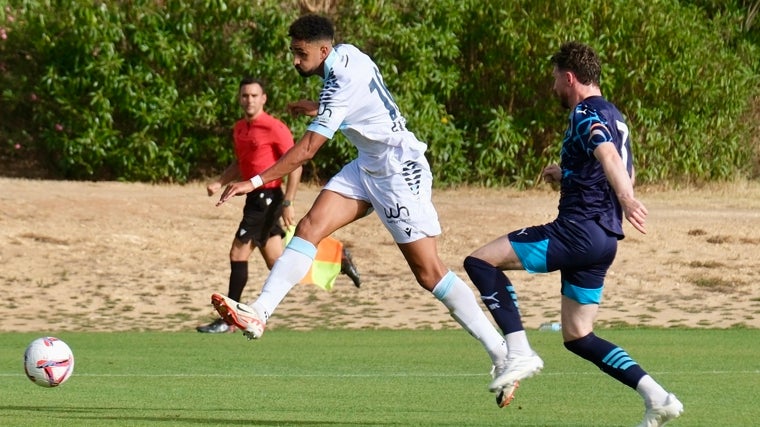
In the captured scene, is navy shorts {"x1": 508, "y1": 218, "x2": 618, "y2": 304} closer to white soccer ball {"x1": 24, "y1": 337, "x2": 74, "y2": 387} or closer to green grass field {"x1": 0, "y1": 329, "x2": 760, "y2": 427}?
green grass field {"x1": 0, "y1": 329, "x2": 760, "y2": 427}

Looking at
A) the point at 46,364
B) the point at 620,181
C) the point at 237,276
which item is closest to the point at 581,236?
the point at 620,181

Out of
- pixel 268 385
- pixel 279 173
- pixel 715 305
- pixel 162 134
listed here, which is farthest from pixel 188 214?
pixel 279 173

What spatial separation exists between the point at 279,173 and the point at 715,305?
10.0 m

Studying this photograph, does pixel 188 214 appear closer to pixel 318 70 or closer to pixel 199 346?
pixel 199 346

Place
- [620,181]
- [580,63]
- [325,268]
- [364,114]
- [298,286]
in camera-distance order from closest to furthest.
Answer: [620,181] < [580,63] < [364,114] < [325,268] < [298,286]

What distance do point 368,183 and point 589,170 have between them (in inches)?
60.5

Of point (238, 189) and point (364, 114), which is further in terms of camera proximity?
point (364, 114)

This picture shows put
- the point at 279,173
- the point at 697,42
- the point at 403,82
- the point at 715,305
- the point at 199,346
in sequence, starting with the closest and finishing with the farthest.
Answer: the point at 279,173
the point at 199,346
the point at 715,305
the point at 403,82
the point at 697,42

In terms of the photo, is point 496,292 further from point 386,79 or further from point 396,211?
point 386,79

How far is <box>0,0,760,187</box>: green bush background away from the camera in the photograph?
855 inches

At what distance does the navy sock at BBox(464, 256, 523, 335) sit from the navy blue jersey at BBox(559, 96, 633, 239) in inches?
19.6

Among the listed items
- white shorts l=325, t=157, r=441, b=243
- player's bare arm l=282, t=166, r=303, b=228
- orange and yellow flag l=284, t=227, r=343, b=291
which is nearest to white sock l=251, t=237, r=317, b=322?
white shorts l=325, t=157, r=441, b=243

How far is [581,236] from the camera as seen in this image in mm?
7336

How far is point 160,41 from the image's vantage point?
848 inches
